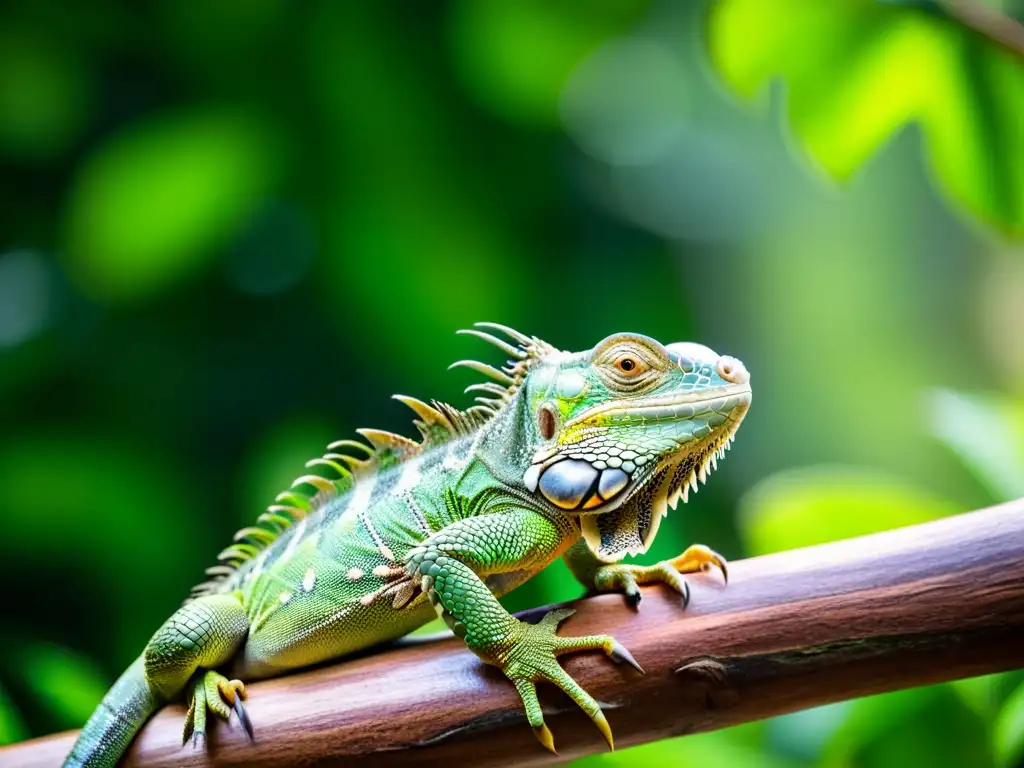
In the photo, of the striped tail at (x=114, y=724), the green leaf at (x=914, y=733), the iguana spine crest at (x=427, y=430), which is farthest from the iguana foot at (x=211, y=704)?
the green leaf at (x=914, y=733)

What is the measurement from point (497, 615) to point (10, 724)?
5.24 feet

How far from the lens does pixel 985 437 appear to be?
277cm

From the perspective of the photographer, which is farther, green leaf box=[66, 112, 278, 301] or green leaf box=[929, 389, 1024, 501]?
green leaf box=[66, 112, 278, 301]

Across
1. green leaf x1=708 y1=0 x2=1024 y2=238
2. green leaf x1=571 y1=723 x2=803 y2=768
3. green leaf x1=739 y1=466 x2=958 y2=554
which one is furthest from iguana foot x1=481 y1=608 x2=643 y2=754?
green leaf x1=708 y1=0 x2=1024 y2=238

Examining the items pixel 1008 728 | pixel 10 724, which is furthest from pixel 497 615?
pixel 1008 728

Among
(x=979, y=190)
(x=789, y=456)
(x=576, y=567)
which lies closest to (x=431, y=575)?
(x=576, y=567)

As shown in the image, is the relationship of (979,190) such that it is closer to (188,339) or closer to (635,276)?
(635,276)

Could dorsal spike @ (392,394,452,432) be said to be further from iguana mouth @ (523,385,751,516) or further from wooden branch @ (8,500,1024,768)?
wooden branch @ (8,500,1024,768)

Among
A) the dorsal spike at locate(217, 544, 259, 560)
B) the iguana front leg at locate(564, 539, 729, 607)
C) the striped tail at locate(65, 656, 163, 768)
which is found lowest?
the striped tail at locate(65, 656, 163, 768)

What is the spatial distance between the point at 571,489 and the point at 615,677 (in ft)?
1.41

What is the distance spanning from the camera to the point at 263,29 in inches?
172

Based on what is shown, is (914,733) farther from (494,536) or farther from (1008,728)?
(494,536)

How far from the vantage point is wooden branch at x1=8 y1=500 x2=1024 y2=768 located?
186cm

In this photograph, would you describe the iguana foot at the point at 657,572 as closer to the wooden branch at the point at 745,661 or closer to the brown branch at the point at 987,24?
the wooden branch at the point at 745,661
